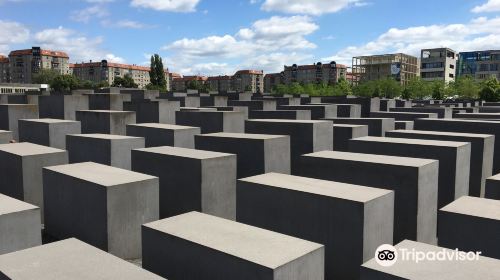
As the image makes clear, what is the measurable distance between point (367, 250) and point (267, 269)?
2614 millimetres

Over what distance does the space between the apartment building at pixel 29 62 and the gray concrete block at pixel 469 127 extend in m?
124

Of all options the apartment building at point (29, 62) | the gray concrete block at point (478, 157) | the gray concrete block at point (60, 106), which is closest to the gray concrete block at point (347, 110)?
the gray concrete block at point (478, 157)

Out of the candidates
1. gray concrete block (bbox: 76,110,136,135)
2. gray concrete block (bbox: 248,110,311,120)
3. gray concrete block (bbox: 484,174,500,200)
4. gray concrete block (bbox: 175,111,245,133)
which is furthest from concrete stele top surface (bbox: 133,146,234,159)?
gray concrete block (bbox: 248,110,311,120)

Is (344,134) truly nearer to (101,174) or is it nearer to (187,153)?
(187,153)

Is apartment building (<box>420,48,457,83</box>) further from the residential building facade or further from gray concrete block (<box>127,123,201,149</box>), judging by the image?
gray concrete block (<box>127,123,201,149</box>)

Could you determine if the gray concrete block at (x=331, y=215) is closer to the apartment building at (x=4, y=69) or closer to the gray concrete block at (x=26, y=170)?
the gray concrete block at (x=26, y=170)

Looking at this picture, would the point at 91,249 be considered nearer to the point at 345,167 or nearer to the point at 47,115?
the point at 345,167

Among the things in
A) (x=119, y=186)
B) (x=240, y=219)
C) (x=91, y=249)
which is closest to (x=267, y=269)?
(x=91, y=249)

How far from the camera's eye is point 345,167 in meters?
8.73

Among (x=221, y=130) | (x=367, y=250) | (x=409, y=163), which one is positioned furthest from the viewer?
(x=221, y=130)

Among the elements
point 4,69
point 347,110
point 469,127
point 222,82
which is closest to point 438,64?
point 222,82

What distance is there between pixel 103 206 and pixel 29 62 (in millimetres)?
131643

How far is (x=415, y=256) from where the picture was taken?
4.80m

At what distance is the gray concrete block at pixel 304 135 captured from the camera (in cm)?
1213
